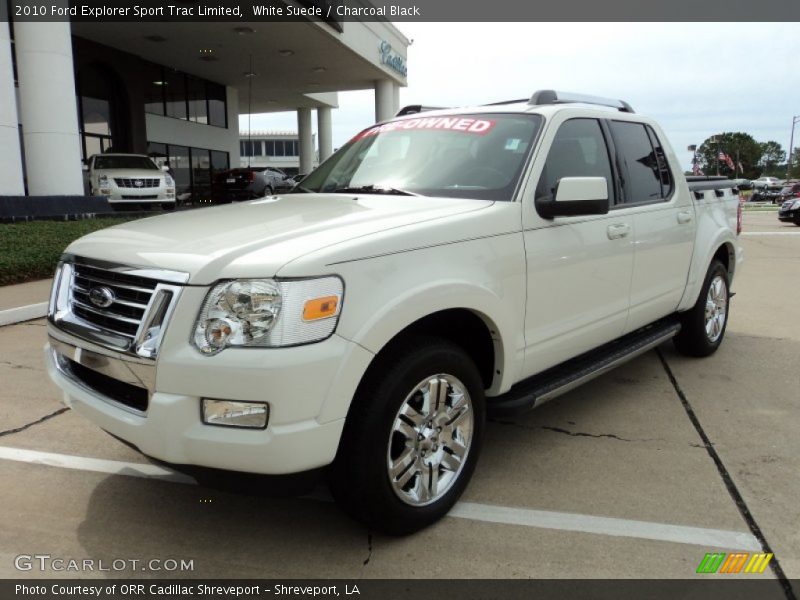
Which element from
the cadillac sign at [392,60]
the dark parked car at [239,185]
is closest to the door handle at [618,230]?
the dark parked car at [239,185]

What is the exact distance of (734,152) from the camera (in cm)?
10469

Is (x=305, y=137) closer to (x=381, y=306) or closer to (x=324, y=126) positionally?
(x=324, y=126)

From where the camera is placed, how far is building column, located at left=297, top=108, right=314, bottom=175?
3509 cm

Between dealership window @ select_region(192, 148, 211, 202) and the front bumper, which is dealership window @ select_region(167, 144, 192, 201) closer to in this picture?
dealership window @ select_region(192, 148, 211, 202)

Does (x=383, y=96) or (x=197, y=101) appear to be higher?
(x=383, y=96)

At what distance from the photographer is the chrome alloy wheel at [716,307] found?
5359mm

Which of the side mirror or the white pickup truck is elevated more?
the side mirror

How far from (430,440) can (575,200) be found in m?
1.36

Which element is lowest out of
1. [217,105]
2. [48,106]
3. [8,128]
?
[8,128]

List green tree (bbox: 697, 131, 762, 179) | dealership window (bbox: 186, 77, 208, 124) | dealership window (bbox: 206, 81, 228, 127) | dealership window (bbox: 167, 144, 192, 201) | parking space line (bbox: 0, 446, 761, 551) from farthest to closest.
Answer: green tree (bbox: 697, 131, 762, 179)
dealership window (bbox: 206, 81, 228, 127)
dealership window (bbox: 186, 77, 208, 124)
dealership window (bbox: 167, 144, 192, 201)
parking space line (bbox: 0, 446, 761, 551)

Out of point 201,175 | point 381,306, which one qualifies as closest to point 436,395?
point 381,306

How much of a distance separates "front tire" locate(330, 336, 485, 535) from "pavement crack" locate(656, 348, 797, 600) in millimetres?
1237

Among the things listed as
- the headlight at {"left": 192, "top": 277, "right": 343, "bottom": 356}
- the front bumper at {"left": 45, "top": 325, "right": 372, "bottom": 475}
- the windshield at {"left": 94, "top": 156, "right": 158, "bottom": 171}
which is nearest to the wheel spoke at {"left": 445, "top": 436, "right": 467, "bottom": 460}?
the front bumper at {"left": 45, "top": 325, "right": 372, "bottom": 475}

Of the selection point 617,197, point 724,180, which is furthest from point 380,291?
point 724,180
